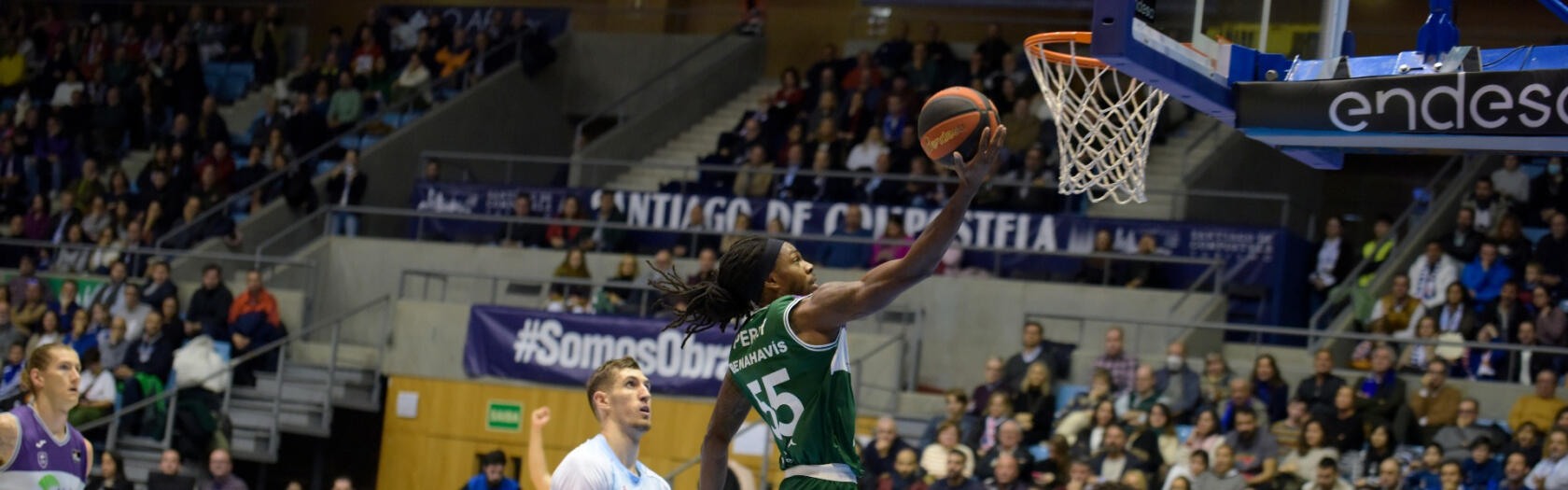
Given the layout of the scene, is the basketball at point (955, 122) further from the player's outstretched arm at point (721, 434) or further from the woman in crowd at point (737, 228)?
the woman in crowd at point (737, 228)

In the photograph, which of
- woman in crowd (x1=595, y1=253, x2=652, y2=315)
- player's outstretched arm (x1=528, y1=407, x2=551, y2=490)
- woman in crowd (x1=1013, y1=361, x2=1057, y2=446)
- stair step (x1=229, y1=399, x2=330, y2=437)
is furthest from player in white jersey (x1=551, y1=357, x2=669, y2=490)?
stair step (x1=229, y1=399, x2=330, y2=437)

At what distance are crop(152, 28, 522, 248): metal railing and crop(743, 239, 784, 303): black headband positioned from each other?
13713 mm

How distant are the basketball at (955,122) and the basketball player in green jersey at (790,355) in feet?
1.01

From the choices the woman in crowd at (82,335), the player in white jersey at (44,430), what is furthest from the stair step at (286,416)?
the player in white jersey at (44,430)

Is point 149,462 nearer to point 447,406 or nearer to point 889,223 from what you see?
point 447,406

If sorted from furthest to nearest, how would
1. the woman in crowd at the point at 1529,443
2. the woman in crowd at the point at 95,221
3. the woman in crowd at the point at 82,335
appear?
the woman in crowd at the point at 95,221 < the woman in crowd at the point at 82,335 < the woman in crowd at the point at 1529,443

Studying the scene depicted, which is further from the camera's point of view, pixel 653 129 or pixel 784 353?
pixel 653 129

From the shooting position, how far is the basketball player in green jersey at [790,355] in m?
5.29

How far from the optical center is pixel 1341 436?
12.2 meters

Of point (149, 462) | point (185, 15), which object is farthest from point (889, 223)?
point (185, 15)

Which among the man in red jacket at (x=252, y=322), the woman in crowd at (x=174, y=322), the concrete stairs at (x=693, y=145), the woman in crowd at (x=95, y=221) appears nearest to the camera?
the woman in crowd at (x=174, y=322)

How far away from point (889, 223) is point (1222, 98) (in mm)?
9398

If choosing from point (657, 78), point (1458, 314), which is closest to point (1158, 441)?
point (1458, 314)

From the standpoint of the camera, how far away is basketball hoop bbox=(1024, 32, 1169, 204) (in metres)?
7.98
